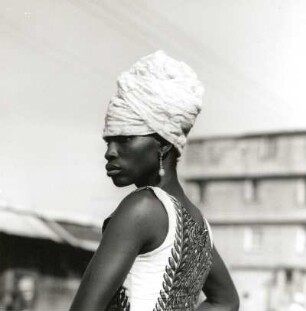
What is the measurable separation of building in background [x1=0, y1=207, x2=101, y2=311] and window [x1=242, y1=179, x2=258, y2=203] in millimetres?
3383

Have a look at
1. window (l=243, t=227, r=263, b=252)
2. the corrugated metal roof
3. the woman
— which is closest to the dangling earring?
the woman

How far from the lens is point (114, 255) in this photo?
1056 millimetres

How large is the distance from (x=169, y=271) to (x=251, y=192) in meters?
9.52

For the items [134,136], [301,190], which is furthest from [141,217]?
[301,190]

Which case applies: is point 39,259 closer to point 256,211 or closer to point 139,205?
point 256,211

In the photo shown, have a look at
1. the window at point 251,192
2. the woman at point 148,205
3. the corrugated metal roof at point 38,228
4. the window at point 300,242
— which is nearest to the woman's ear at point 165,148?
the woman at point 148,205

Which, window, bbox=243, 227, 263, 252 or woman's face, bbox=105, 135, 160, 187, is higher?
woman's face, bbox=105, 135, 160, 187

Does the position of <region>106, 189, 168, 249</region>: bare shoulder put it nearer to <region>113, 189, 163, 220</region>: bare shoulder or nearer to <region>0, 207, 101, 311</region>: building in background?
<region>113, 189, 163, 220</region>: bare shoulder

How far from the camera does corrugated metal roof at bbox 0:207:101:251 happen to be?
6.12 m

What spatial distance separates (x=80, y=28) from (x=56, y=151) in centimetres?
125

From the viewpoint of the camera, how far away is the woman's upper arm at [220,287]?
4.40ft

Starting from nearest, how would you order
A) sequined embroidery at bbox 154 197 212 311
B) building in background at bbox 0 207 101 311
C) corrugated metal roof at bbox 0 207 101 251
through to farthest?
1. sequined embroidery at bbox 154 197 212 311
2. corrugated metal roof at bbox 0 207 101 251
3. building in background at bbox 0 207 101 311

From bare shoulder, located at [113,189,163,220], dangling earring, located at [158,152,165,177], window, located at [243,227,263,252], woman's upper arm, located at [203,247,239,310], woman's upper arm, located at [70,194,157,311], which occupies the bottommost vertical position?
window, located at [243,227,263,252]

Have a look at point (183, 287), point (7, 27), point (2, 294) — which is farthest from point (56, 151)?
point (183, 287)
